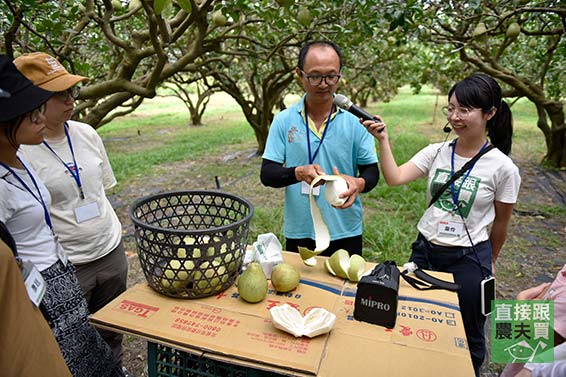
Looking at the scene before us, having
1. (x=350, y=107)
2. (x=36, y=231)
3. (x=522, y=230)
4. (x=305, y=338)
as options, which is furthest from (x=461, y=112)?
(x=522, y=230)

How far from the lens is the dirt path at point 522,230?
10.2 ft

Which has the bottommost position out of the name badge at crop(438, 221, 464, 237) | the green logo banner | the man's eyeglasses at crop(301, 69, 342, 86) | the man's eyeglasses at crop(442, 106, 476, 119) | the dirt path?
the dirt path

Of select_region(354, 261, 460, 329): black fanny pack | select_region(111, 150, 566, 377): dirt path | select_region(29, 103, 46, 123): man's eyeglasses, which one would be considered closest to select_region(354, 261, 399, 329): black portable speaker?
select_region(354, 261, 460, 329): black fanny pack

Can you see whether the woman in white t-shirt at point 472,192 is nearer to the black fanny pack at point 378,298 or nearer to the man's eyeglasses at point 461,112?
the man's eyeglasses at point 461,112

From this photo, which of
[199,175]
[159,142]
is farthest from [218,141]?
[199,175]

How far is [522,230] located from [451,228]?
3036 mm

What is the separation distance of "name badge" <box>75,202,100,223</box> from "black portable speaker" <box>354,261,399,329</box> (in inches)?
51.5

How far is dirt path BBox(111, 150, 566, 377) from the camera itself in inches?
123

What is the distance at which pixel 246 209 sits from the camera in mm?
1509

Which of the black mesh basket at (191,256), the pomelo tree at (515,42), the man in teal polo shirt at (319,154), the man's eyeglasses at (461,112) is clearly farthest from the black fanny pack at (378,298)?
the pomelo tree at (515,42)

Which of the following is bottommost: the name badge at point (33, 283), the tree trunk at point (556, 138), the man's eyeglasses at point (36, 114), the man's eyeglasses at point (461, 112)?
the tree trunk at point (556, 138)

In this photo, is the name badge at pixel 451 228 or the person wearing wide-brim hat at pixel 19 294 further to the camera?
the name badge at pixel 451 228

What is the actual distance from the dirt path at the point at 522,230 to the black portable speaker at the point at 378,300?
5.03 ft

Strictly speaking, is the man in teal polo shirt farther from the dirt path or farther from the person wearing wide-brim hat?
the dirt path
